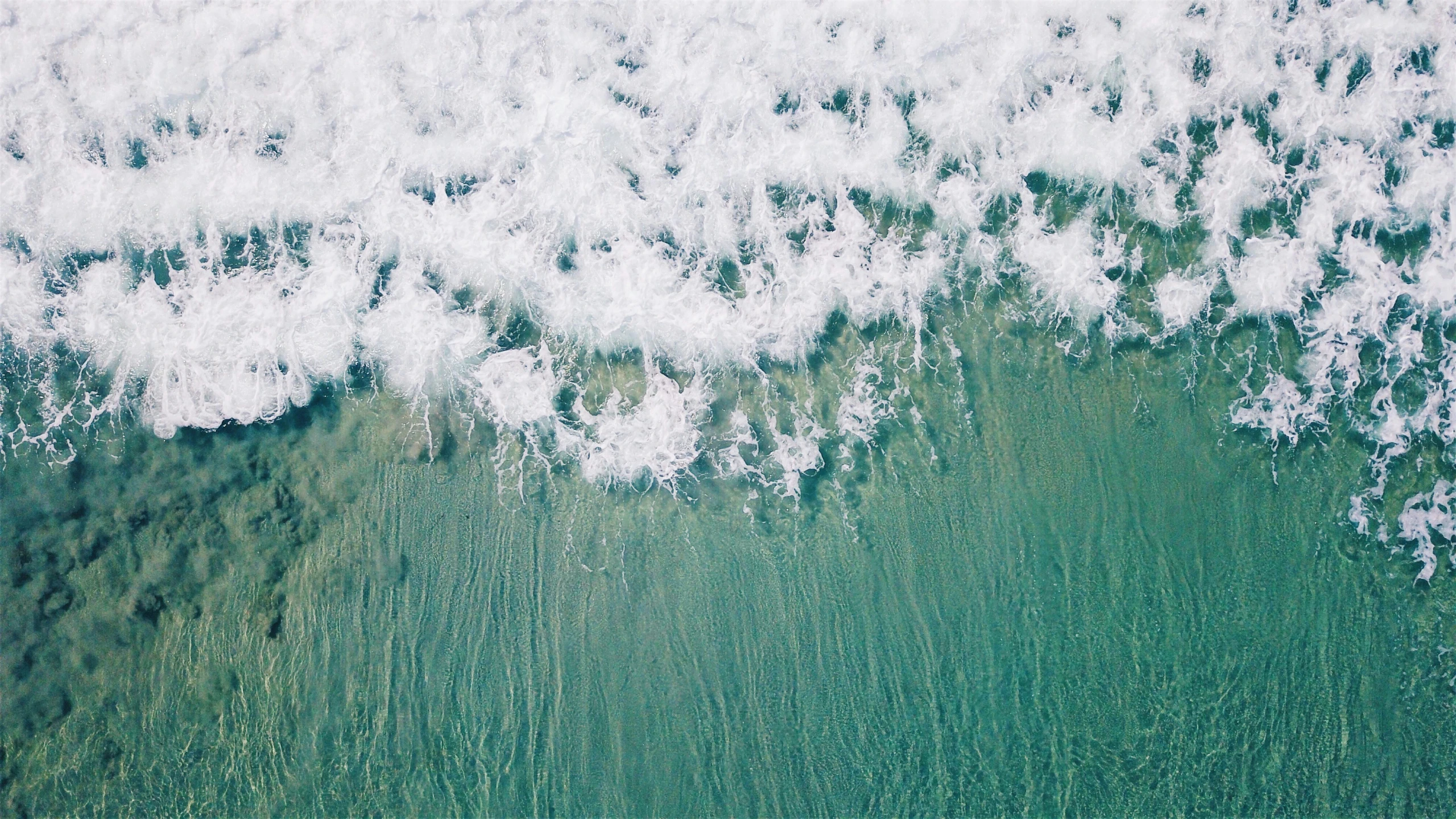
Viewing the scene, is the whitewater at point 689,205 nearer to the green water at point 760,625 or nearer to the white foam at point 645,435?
the white foam at point 645,435

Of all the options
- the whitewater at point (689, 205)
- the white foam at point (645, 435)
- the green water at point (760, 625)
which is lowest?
the green water at point (760, 625)

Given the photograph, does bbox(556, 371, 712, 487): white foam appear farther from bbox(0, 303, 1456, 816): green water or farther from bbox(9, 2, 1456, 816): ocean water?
bbox(0, 303, 1456, 816): green water

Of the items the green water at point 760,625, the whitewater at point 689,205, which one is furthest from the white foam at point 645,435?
the green water at point 760,625

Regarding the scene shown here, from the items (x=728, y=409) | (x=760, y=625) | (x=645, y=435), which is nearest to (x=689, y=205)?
(x=728, y=409)

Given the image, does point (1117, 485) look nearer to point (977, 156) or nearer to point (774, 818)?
point (977, 156)

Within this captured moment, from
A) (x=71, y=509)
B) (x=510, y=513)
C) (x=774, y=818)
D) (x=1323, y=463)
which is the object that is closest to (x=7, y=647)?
(x=71, y=509)

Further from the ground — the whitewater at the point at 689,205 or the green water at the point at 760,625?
the whitewater at the point at 689,205

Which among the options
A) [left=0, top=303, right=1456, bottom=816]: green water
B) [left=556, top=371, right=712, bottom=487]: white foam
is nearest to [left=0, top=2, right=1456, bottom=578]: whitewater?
[left=556, top=371, right=712, bottom=487]: white foam

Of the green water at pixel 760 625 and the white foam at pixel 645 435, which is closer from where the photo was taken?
the green water at pixel 760 625
